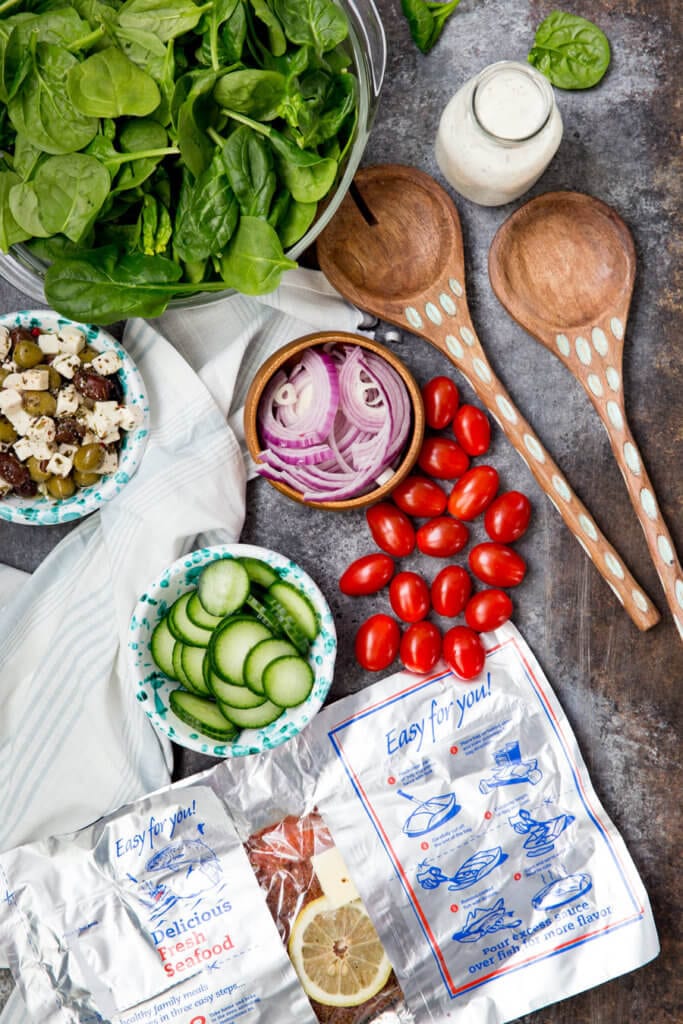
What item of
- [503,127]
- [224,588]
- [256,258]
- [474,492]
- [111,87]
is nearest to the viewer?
[111,87]

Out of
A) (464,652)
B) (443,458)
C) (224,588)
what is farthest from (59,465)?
(464,652)

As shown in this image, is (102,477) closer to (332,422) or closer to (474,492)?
(332,422)

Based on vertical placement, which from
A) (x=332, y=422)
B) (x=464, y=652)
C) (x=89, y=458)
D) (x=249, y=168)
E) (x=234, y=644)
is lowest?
(x=464, y=652)

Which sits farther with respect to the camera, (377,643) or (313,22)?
(377,643)

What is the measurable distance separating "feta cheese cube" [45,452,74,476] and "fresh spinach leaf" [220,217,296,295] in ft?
1.60

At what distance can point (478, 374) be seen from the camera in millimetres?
1765

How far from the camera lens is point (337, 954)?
1.75 m

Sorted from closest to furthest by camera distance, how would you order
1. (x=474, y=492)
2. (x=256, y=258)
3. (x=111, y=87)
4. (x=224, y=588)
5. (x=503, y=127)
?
1. (x=111, y=87)
2. (x=256, y=258)
3. (x=503, y=127)
4. (x=224, y=588)
5. (x=474, y=492)

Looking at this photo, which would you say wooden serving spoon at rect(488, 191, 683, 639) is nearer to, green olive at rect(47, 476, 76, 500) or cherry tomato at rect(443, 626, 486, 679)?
cherry tomato at rect(443, 626, 486, 679)

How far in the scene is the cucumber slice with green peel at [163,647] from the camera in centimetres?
172

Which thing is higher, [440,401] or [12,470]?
[12,470]

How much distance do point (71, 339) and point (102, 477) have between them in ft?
→ 0.88

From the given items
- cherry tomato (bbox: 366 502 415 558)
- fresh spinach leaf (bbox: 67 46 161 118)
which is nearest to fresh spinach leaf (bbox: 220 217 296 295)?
fresh spinach leaf (bbox: 67 46 161 118)

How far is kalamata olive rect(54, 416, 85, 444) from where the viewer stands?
1688 millimetres
